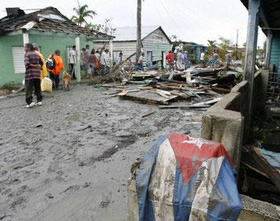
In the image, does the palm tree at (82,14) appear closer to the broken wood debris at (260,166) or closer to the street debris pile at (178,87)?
the street debris pile at (178,87)

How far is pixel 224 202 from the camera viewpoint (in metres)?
2.03

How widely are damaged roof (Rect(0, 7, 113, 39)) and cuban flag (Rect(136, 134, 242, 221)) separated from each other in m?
12.5

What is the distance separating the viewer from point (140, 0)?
842 inches

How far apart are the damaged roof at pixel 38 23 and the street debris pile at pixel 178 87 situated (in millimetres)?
4001

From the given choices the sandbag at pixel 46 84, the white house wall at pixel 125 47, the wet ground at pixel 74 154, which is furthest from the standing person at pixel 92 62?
the white house wall at pixel 125 47

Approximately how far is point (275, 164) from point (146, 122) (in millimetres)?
4193

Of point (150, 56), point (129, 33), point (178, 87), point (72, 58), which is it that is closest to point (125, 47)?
point (129, 33)

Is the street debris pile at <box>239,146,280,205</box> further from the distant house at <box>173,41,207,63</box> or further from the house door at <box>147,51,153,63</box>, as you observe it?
the distant house at <box>173,41,207,63</box>

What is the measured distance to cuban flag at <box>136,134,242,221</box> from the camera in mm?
2068

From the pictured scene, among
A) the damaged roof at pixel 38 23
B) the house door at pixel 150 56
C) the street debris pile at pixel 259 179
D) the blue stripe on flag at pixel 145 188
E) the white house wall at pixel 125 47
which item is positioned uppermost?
the damaged roof at pixel 38 23

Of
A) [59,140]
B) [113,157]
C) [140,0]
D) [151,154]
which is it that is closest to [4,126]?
[59,140]

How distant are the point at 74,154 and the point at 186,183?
3.38 m

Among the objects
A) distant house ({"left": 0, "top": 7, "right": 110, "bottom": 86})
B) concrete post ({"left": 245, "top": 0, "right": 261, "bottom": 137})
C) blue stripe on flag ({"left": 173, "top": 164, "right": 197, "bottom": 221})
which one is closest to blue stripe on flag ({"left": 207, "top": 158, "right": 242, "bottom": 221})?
blue stripe on flag ({"left": 173, "top": 164, "right": 197, "bottom": 221})

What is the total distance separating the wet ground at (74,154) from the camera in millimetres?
3404
